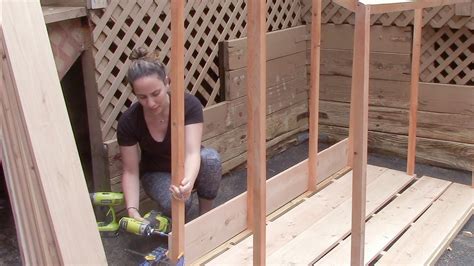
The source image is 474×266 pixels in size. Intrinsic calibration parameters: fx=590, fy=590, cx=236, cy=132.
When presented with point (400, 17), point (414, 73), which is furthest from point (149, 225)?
point (400, 17)

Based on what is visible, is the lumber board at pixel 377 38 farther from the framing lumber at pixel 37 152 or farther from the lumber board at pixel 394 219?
the framing lumber at pixel 37 152

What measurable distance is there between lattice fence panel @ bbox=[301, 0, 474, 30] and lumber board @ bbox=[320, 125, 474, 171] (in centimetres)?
77

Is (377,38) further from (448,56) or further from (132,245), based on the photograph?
(132,245)

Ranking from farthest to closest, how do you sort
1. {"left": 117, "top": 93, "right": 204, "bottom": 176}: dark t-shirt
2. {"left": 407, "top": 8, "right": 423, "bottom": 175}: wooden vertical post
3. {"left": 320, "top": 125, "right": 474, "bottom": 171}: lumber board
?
{"left": 320, "top": 125, "right": 474, "bottom": 171}: lumber board < {"left": 407, "top": 8, "right": 423, "bottom": 175}: wooden vertical post < {"left": 117, "top": 93, "right": 204, "bottom": 176}: dark t-shirt

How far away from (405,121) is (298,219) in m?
1.48

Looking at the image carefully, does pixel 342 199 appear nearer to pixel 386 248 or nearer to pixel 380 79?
pixel 386 248

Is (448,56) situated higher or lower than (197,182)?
higher

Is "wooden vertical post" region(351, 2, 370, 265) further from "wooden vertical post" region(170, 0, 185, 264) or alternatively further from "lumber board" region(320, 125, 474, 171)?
"lumber board" region(320, 125, 474, 171)

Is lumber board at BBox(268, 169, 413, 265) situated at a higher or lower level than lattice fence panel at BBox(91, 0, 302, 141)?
lower

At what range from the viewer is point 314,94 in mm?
3076

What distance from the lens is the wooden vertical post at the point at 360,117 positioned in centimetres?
173

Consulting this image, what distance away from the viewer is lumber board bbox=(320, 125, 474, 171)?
389 centimetres

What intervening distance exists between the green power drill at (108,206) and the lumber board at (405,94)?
2.11 metres

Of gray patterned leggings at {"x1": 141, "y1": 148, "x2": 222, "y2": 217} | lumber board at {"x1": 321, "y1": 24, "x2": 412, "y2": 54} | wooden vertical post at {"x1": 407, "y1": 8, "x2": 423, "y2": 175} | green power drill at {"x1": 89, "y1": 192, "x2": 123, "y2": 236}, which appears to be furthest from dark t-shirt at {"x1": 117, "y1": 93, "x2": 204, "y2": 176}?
lumber board at {"x1": 321, "y1": 24, "x2": 412, "y2": 54}
